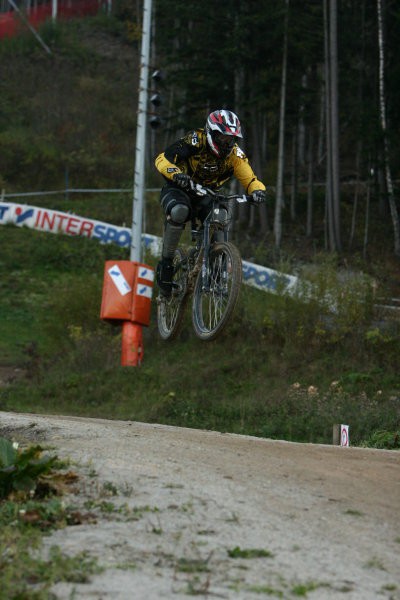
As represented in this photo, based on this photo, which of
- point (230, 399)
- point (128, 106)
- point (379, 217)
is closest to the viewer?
point (230, 399)

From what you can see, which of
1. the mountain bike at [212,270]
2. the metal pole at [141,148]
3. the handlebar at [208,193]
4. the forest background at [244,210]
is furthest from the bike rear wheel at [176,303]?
the metal pole at [141,148]

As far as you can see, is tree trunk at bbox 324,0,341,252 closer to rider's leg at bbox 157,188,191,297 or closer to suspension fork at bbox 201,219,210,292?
rider's leg at bbox 157,188,191,297

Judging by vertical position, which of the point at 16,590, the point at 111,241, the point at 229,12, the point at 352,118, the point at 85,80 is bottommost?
the point at 16,590

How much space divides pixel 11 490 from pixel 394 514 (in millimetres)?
2401

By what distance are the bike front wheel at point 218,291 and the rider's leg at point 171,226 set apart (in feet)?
1.84

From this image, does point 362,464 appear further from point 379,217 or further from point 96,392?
point 379,217

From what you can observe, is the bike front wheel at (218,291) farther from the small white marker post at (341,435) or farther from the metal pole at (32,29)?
the metal pole at (32,29)

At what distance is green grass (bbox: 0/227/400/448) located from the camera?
1902cm

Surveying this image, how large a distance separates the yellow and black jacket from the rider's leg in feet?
0.77

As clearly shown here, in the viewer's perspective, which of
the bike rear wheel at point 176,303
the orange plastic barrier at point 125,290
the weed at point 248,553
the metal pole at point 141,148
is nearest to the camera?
the weed at point 248,553

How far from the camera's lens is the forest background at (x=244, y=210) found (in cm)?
2225

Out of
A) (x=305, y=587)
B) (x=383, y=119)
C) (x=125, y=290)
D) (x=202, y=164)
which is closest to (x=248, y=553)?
(x=305, y=587)

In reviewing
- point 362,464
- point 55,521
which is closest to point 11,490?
point 55,521

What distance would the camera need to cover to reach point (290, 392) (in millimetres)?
21812
